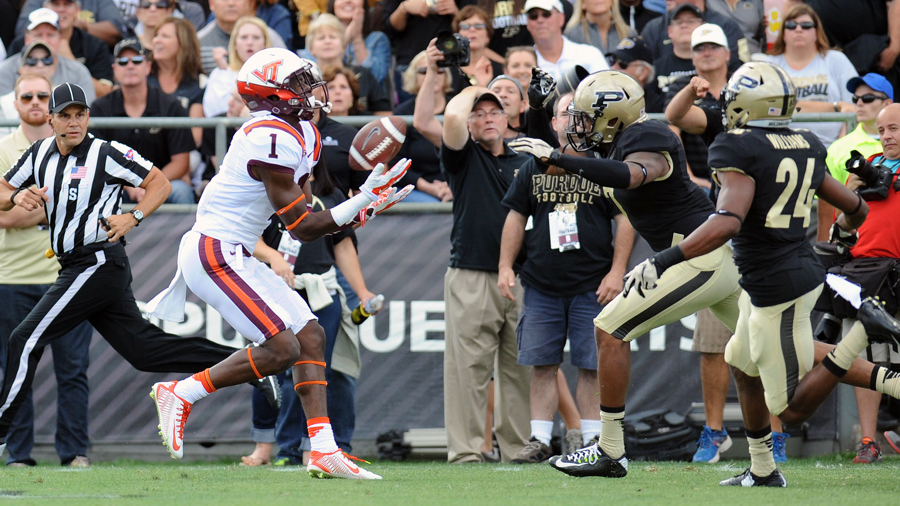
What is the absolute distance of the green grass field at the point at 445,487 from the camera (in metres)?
4.41

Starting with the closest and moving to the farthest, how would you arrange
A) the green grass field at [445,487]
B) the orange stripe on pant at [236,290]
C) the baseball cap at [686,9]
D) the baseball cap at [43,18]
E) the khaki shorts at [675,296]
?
the green grass field at [445,487] < the khaki shorts at [675,296] < the orange stripe on pant at [236,290] < the baseball cap at [686,9] < the baseball cap at [43,18]

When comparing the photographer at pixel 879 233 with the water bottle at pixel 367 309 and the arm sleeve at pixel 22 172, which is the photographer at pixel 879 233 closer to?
the water bottle at pixel 367 309

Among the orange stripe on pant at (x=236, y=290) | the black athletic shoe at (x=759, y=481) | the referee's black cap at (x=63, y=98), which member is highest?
the referee's black cap at (x=63, y=98)

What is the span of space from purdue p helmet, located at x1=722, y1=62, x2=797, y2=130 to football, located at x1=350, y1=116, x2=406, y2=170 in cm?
207

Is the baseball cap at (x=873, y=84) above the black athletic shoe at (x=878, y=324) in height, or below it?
above

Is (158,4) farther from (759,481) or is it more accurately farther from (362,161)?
(759,481)

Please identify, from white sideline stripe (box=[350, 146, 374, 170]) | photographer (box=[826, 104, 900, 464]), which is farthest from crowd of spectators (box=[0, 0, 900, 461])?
white sideline stripe (box=[350, 146, 374, 170])

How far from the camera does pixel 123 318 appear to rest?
6.67 m

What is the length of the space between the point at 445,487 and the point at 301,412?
93.7 inches

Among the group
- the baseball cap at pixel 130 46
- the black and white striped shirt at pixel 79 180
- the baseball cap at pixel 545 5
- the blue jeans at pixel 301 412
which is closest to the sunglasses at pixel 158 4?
the baseball cap at pixel 130 46

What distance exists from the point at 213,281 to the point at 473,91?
258cm

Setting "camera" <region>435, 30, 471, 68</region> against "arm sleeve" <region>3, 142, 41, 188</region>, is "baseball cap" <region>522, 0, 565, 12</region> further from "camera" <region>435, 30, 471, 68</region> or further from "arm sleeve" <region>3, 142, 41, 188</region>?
"arm sleeve" <region>3, 142, 41, 188</region>

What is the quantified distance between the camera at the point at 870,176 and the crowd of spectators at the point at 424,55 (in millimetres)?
943

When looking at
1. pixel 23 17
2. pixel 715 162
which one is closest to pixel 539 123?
pixel 715 162
